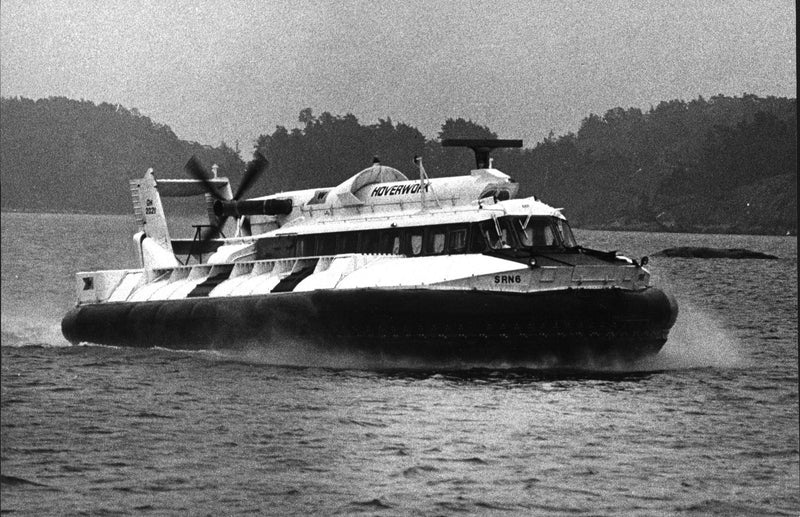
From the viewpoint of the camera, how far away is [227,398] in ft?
67.8

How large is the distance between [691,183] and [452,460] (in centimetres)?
6715

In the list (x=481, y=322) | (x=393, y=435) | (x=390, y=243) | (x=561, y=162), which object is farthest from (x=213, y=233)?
(x=561, y=162)

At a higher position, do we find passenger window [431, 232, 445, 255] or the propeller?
the propeller

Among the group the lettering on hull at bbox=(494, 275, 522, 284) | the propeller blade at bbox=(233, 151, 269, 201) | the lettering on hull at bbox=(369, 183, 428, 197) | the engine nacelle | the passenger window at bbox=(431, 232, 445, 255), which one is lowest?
the lettering on hull at bbox=(494, 275, 522, 284)

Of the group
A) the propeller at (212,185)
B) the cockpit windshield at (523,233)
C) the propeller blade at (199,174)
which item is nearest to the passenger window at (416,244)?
the cockpit windshield at (523,233)

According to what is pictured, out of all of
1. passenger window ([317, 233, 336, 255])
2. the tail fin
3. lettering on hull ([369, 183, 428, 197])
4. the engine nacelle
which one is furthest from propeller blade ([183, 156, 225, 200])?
lettering on hull ([369, 183, 428, 197])

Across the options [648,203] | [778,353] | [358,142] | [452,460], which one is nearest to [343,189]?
[778,353]

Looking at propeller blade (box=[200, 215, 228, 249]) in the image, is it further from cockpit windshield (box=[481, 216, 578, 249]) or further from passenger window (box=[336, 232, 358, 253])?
cockpit windshield (box=[481, 216, 578, 249])

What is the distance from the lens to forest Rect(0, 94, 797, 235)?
984 inches

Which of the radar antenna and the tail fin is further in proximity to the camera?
the tail fin

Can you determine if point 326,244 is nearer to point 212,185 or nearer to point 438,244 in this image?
point 438,244

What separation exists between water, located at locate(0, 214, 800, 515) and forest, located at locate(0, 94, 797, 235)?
3.32 m

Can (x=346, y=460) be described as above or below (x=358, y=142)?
below

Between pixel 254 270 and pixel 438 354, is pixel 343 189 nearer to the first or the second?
pixel 254 270
